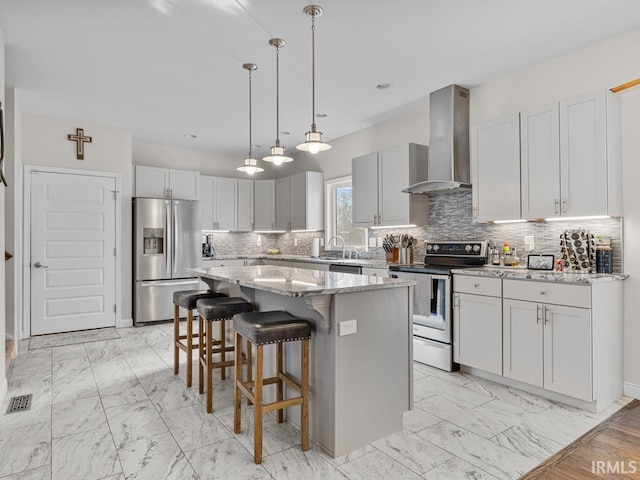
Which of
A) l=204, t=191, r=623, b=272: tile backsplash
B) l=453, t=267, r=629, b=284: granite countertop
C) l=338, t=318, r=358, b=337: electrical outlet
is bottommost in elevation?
l=338, t=318, r=358, b=337: electrical outlet

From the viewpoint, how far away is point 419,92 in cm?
417

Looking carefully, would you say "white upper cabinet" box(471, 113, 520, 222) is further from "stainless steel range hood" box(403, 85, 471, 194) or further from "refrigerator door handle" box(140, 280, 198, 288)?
"refrigerator door handle" box(140, 280, 198, 288)

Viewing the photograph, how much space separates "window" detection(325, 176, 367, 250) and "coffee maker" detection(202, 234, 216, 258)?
6.66 feet

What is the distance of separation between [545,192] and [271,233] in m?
5.14

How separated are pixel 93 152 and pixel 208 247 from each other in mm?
2251

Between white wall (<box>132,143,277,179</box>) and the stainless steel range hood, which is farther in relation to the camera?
white wall (<box>132,143,277,179</box>)

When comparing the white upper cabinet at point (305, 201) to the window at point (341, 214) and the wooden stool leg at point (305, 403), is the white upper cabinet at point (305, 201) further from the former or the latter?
the wooden stool leg at point (305, 403)

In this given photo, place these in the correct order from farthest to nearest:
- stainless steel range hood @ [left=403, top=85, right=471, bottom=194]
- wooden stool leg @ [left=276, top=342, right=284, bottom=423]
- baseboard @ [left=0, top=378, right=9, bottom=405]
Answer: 1. stainless steel range hood @ [left=403, top=85, right=471, bottom=194]
2. baseboard @ [left=0, top=378, right=9, bottom=405]
3. wooden stool leg @ [left=276, top=342, right=284, bottom=423]

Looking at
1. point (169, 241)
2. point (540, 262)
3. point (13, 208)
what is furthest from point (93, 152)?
point (540, 262)

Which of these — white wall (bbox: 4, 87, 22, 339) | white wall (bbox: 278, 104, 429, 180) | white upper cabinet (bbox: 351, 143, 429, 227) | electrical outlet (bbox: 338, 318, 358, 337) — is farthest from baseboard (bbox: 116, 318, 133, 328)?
electrical outlet (bbox: 338, 318, 358, 337)

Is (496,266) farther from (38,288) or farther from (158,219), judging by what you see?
(38,288)

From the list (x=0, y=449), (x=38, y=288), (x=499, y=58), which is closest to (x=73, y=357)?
(x=38, y=288)

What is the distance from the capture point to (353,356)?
7.42 feet

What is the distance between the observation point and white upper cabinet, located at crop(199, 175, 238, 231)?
21.6 ft
